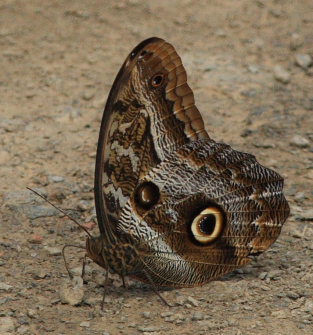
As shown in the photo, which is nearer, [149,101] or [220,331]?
[220,331]

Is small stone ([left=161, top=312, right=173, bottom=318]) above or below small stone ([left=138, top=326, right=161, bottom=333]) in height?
above

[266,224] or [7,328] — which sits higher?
[266,224]

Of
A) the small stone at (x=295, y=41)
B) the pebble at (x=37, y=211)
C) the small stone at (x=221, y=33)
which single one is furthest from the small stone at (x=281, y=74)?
the pebble at (x=37, y=211)

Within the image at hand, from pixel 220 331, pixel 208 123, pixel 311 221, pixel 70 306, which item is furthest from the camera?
pixel 208 123

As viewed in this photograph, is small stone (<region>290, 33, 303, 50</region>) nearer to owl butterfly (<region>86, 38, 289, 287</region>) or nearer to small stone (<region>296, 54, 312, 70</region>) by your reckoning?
small stone (<region>296, 54, 312, 70</region>)

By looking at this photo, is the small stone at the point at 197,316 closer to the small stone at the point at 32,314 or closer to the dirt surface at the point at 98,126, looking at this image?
the dirt surface at the point at 98,126

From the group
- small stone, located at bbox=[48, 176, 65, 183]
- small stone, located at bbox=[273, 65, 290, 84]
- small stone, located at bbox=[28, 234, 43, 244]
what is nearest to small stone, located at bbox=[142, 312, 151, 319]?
small stone, located at bbox=[28, 234, 43, 244]

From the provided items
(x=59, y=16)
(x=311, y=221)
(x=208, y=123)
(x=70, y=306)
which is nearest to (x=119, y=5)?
(x=59, y=16)

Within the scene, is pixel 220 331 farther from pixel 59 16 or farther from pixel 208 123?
pixel 59 16
